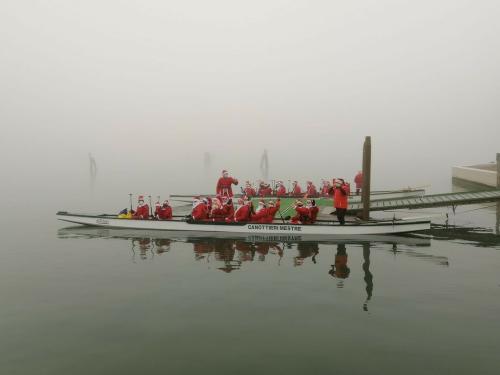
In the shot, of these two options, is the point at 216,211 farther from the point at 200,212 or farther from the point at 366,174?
the point at 366,174

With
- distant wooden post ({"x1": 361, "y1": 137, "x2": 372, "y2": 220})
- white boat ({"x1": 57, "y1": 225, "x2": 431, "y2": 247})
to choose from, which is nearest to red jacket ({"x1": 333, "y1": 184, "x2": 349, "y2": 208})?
white boat ({"x1": 57, "y1": 225, "x2": 431, "y2": 247})

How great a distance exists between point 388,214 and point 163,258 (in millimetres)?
18757

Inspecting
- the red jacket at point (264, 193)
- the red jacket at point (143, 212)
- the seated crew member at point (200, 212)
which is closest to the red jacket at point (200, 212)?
the seated crew member at point (200, 212)

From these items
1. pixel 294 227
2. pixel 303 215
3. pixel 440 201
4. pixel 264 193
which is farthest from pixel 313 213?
pixel 264 193

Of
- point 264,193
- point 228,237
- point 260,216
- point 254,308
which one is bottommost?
point 254,308

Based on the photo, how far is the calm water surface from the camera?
30.4 ft

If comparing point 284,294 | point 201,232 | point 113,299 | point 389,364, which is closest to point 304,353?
point 389,364

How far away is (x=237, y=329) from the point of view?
1079cm

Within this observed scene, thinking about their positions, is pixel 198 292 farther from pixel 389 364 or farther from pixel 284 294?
pixel 389 364

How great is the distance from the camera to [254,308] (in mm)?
12219

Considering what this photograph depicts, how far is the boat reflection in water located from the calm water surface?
0.32 feet

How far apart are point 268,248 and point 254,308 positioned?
7674 millimetres

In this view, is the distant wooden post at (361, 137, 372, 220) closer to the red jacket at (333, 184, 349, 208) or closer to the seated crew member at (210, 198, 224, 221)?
the red jacket at (333, 184, 349, 208)

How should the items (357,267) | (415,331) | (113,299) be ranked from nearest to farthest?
(415,331)
(113,299)
(357,267)
